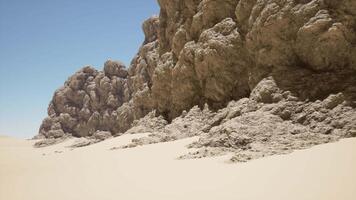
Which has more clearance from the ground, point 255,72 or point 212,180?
point 255,72

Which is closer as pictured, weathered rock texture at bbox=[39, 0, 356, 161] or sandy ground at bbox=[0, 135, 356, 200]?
sandy ground at bbox=[0, 135, 356, 200]

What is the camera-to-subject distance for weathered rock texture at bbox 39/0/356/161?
9.16 meters

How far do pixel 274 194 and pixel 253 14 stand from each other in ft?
34.0

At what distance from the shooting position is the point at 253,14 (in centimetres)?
1366

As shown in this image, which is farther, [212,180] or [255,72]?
[255,72]

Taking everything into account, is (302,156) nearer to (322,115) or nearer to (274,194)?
(274,194)

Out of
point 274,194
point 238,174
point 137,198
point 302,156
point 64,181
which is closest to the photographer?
point 274,194

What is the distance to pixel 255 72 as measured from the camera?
43.4 ft

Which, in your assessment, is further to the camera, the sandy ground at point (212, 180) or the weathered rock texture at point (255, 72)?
the weathered rock texture at point (255, 72)

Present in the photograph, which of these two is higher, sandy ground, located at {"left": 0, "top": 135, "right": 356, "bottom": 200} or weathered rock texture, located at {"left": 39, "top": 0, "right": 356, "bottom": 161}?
weathered rock texture, located at {"left": 39, "top": 0, "right": 356, "bottom": 161}

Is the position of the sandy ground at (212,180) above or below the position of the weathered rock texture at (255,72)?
below

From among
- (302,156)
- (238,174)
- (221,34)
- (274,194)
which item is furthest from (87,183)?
(221,34)

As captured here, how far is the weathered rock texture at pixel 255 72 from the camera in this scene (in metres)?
9.16

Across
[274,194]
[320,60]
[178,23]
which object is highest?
[178,23]
